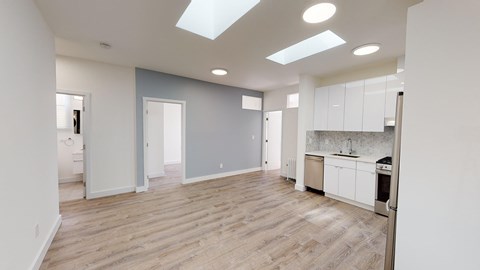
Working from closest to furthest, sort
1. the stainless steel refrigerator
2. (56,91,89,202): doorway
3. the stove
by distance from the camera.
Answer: the stainless steel refrigerator < the stove < (56,91,89,202): doorway

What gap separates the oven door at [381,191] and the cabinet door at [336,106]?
116 centimetres

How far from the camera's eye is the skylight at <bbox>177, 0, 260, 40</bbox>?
7.23 feet

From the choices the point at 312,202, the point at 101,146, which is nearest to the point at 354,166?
the point at 312,202

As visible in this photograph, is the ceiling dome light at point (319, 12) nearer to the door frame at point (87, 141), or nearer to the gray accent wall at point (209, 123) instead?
the gray accent wall at point (209, 123)

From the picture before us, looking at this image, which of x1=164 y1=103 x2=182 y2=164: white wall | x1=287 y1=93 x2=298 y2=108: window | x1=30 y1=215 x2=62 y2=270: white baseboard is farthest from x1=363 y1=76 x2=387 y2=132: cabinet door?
x1=164 y1=103 x2=182 y2=164: white wall

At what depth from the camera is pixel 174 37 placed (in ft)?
8.43

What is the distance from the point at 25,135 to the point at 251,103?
16.6ft

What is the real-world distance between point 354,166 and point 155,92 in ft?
14.5

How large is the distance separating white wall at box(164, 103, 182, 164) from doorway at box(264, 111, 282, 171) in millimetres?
3696

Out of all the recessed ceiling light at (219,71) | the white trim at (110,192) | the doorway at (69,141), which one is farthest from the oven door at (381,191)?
the doorway at (69,141)

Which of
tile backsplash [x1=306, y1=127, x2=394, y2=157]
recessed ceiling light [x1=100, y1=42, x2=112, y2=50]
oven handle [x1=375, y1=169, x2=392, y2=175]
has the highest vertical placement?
recessed ceiling light [x1=100, y1=42, x2=112, y2=50]

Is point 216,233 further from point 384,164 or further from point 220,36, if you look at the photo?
point 384,164

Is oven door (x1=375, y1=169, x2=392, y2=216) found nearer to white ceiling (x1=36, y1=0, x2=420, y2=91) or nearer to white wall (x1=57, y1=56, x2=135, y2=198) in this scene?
white ceiling (x1=36, y1=0, x2=420, y2=91)

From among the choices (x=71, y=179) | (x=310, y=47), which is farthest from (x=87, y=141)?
(x=310, y=47)
